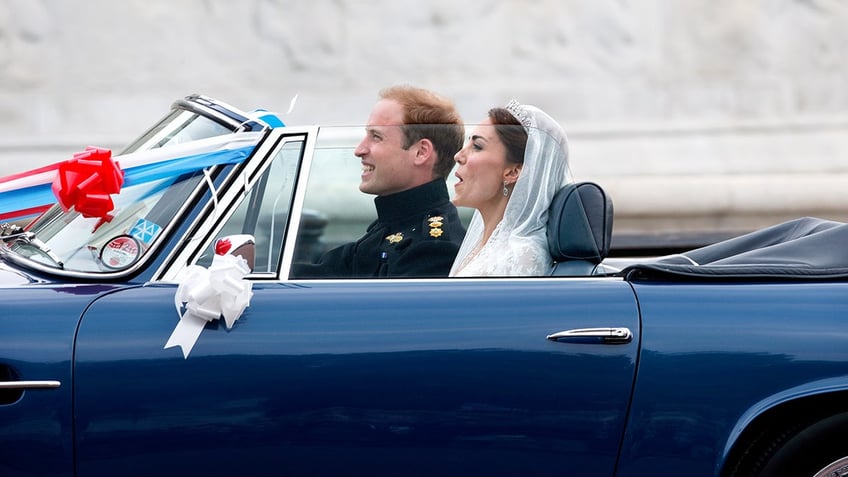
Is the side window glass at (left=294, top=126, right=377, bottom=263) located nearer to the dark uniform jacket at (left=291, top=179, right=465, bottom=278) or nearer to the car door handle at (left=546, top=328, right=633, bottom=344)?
the dark uniform jacket at (left=291, top=179, right=465, bottom=278)

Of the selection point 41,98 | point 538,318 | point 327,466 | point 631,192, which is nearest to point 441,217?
point 538,318

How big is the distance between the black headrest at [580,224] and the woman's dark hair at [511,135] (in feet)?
0.63

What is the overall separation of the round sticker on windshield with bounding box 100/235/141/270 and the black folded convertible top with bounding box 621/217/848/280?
139cm

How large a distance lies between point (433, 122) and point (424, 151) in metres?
0.12

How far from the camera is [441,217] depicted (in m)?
3.59

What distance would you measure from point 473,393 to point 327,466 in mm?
415

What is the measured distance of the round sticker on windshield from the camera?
3350 mm

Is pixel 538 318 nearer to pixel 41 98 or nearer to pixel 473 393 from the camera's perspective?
pixel 473 393

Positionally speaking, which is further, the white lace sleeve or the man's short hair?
the man's short hair

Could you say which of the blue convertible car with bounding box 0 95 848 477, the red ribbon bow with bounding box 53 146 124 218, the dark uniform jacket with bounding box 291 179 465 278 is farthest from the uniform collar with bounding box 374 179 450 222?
the red ribbon bow with bounding box 53 146 124 218

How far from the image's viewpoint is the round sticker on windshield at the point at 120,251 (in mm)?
3350

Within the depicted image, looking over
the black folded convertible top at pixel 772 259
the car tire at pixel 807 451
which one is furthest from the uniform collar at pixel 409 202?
the car tire at pixel 807 451

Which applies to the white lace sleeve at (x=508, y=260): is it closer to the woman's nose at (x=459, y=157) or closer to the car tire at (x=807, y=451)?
the woman's nose at (x=459, y=157)

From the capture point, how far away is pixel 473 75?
35.6ft
